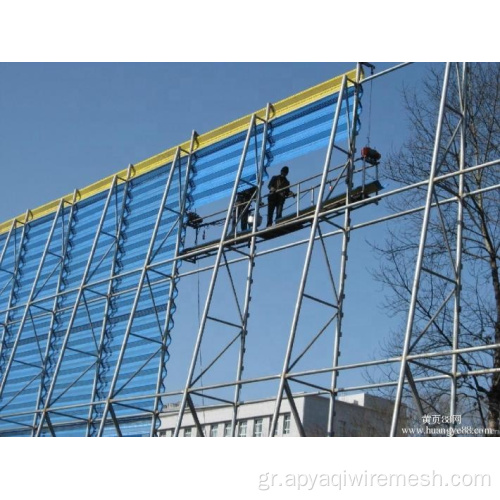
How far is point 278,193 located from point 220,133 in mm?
2311

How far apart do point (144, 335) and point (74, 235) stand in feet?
14.3

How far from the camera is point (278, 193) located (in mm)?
14391

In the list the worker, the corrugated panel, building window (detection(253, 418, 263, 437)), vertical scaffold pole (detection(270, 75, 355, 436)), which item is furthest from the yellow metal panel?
building window (detection(253, 418, 263, 437))

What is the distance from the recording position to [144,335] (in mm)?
15797

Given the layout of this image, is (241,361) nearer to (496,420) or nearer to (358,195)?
(358,195)

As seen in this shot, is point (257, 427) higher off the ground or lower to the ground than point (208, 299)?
higher

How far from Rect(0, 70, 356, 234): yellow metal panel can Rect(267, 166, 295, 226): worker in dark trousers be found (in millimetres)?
1040

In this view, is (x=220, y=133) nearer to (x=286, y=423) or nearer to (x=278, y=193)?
(x=278, y=193)

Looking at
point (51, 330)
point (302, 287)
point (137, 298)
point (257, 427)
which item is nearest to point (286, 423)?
point (257, 427)

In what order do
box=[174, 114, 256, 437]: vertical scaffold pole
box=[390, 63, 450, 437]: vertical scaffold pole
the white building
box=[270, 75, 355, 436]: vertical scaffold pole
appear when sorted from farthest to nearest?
the white building, box=[174, 114, 256, 437]: vertical scaffold pole, box=[270, 75, 355, 436]: vertical scaffold pole, box=[390, 63, 450, 437]: vertical scaffold pole

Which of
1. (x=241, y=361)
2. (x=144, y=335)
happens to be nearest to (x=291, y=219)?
(x=241, y=361)

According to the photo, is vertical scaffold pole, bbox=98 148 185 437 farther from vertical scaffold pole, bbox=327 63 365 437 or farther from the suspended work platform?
vertical scaffold pole, bbox=327 63 365 437

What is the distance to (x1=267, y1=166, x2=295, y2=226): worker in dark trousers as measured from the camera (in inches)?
561

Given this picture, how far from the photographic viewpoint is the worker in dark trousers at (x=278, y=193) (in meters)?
14.2
